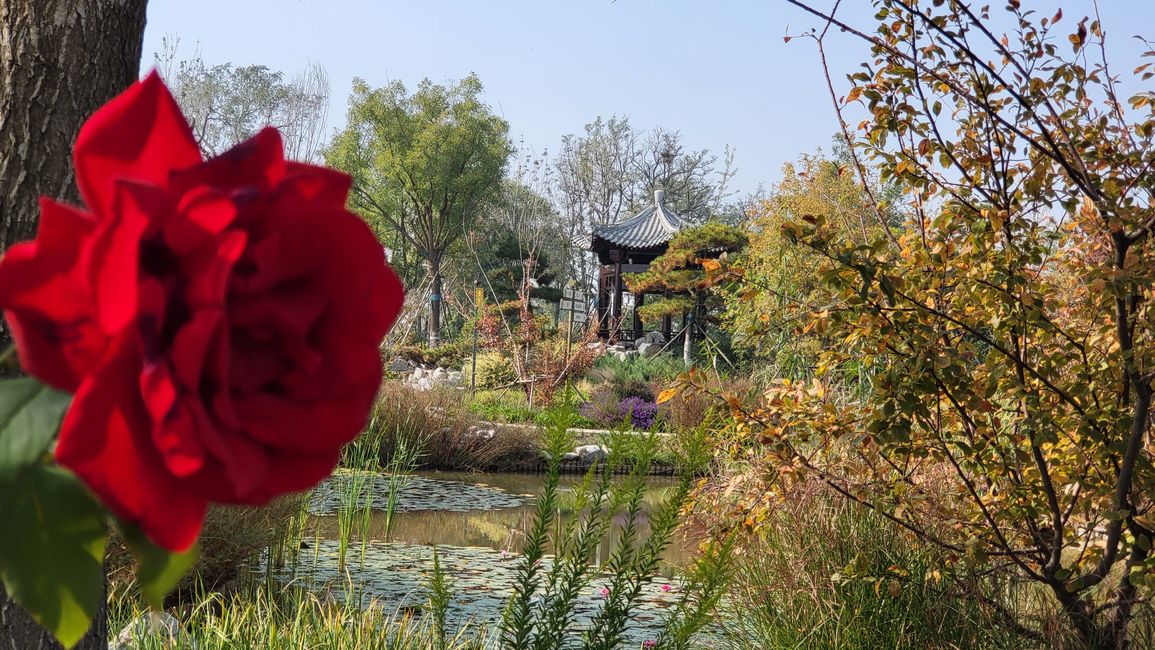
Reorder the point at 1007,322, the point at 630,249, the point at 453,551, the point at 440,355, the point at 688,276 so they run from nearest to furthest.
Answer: the point at 1007,322 → the point at 453,551 → the point at 688,276 → the point at 440,355 → the point at 630,249

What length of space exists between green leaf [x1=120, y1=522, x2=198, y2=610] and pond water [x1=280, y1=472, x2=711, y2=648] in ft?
11.0

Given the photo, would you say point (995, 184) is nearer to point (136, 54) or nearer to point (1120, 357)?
point (1120, 357)

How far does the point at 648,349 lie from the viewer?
21.3m

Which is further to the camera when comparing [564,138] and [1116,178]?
[564,138]

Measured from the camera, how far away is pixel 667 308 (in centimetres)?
2030

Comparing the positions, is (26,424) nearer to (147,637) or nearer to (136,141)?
(136,141)

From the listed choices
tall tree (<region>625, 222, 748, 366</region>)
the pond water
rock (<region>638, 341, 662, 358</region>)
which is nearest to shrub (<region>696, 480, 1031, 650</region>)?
the pond water

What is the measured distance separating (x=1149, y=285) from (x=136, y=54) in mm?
2395

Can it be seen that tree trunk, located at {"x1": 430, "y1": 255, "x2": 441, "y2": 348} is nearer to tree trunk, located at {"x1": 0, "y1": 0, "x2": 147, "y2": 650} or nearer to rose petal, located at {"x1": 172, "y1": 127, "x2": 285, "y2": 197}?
tree trunk, located at {"x1": 0, "y1": 0, "x2": 147, "y2": 650}

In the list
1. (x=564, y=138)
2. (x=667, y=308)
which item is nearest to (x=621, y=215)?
(x=564, y=138)

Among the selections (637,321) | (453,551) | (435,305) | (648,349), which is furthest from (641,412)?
(435,305)

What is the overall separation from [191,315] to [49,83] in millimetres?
1156

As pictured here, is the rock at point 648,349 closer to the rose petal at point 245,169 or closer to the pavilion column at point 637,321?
the pavilion column at point 637,321

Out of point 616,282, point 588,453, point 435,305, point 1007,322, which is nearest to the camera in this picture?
point 1007,322
